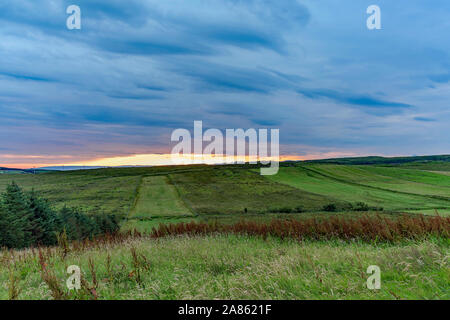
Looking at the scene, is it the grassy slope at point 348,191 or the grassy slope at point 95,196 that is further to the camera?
the grassy slope at point 348,191

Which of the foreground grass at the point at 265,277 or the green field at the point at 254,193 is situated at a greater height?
the foreground grass at the point at 265,277

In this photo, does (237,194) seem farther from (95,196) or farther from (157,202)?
(95,196)

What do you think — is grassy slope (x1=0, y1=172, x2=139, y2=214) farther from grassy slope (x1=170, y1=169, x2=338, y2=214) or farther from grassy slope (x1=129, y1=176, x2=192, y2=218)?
grassy slope (x1=170, y1=169, x2=338, y2=214)

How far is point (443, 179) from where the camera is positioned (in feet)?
345

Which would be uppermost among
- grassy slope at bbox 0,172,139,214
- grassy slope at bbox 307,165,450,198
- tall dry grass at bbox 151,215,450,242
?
tall dry grass at bbox 151,215,450,242

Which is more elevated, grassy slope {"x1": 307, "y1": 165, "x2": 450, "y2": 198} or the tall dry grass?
the tall dry grass

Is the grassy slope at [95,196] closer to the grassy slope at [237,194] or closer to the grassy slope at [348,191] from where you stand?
the grassy slope at [237,194]

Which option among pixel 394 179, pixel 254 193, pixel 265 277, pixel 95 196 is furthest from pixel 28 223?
pixel 394 179

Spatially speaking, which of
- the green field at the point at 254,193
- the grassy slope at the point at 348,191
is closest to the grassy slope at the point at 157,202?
the green field at the point at 254,193

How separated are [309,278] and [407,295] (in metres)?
1.59

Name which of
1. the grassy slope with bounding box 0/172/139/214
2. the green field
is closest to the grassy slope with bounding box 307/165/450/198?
the green field
